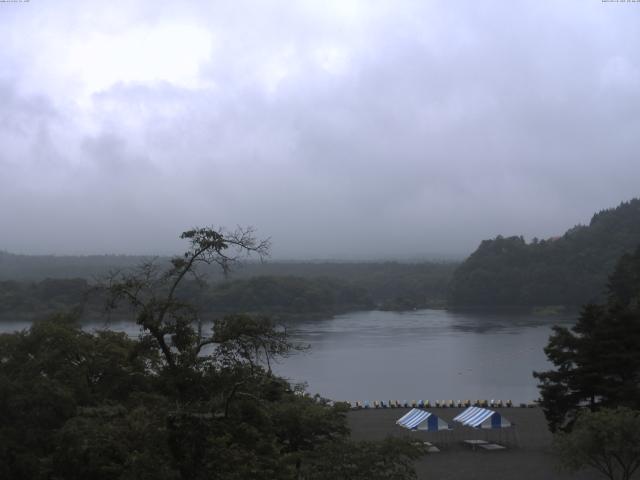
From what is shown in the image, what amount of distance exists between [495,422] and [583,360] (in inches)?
67.3

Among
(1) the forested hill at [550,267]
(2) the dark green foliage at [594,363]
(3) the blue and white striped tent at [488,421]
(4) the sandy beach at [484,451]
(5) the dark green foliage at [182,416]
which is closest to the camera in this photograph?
(5) the dark green foliage at [182,416]

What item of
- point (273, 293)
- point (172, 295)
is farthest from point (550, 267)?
point (172, 295)

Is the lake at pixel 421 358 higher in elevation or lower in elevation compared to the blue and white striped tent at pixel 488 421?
lower

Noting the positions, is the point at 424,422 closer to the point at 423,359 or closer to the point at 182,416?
the point at 182,416

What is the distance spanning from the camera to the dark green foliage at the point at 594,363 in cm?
1016

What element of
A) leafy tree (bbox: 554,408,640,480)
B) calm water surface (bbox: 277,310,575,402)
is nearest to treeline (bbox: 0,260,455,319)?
calm water surface (bbox: 277,310,575,402)

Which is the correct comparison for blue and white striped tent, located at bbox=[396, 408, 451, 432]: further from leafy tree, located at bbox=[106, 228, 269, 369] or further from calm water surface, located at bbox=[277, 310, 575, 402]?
leafy tree, located at bbox=[106, 228, 269, 369]

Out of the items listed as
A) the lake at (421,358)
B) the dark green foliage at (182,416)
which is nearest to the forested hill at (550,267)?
the lake at (421,358)

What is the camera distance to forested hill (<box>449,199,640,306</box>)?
44469 millimetres

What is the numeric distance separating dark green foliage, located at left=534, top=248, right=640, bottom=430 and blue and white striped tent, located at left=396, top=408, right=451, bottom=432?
5.05 ft

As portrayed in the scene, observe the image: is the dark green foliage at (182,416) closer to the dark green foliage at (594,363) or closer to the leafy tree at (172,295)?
the leafy tree at (172,295)

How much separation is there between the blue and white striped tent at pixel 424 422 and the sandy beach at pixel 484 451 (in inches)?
7.2

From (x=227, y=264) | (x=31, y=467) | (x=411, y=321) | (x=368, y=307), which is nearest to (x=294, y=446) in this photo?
(x=31, y=467)

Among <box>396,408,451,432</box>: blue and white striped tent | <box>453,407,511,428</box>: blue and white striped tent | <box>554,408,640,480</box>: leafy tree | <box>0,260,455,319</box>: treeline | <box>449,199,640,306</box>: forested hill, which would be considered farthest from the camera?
<box>449,199,640,306</box>: forested hill
